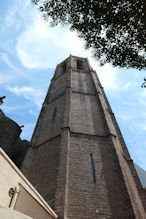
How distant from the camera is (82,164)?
8.86 m

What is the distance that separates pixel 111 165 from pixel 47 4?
8.64 meters

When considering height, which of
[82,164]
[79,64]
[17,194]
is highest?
[79,64]

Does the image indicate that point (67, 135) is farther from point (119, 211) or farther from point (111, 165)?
point (119, 211)

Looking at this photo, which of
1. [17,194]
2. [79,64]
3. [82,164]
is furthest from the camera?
[79,64]

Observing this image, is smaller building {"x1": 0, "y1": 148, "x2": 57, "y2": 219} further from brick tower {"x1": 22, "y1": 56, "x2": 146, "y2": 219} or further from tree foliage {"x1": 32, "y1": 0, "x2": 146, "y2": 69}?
tree foliage {"x1": 32, "y1": 0, "x2": 146, "y2": 69}

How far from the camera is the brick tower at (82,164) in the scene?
277 inches

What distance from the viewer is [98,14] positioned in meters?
6.02

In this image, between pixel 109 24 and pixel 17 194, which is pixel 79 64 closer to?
pixel 109 24

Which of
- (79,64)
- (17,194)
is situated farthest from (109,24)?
(79,64)

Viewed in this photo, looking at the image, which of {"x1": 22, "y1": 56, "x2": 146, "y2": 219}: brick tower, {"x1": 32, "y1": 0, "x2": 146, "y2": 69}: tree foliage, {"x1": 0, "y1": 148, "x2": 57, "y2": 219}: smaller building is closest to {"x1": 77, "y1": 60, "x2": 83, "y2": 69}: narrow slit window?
{"x1": 22, "y1": 56, "x2": 146, "y2": 219}: brick tower

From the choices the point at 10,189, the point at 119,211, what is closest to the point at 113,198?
the point at 119,211

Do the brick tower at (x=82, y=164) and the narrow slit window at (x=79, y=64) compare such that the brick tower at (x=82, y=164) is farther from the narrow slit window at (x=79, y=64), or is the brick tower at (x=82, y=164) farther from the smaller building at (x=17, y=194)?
the narrow slit window at (x=79, y=64)

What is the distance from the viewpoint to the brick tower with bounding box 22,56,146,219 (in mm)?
7027

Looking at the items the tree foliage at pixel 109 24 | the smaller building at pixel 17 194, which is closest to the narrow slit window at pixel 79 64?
the tree foliage at pixel 109 24
